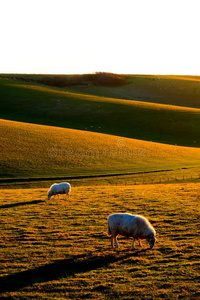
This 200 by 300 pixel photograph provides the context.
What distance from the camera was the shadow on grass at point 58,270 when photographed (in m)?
11.6

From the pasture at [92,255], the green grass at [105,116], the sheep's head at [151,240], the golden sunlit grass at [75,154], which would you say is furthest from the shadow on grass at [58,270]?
the green grass at [105,116]

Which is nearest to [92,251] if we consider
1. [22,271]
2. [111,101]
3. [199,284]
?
[22,271]

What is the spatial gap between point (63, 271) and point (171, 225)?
773 centimetres

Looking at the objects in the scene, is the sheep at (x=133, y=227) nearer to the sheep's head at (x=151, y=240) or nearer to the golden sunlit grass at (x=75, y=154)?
the sheep's head at (x=151, y=240)

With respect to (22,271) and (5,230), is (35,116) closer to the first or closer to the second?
(5,230)

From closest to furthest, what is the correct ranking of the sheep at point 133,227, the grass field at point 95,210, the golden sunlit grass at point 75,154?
the grass field at point 95,210 → the sheep at point 133,227 → the golden sunlit grass at point 75,154

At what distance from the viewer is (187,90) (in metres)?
146

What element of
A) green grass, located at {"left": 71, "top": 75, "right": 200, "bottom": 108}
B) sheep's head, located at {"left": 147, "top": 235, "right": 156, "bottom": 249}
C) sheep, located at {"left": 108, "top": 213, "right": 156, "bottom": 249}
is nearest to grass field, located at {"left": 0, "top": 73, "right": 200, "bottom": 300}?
sheep's head, located at {"left": 147, "top": 235, "right": 156, "bottom": 249}

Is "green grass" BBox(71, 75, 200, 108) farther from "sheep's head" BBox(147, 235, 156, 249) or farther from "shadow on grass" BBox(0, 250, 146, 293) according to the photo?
"shadow on grass" BBox(0, 250, 146, 293)

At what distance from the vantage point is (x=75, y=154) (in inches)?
2019

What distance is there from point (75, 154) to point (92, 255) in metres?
37.6

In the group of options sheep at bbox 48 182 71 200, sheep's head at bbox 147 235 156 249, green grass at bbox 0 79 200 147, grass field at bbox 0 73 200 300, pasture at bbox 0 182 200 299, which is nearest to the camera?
pasture at bbox 0 182 200 299

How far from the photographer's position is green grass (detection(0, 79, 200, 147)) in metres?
77.6

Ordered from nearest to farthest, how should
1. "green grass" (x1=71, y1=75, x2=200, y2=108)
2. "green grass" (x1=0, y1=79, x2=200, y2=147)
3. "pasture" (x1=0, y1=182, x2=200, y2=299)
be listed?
"pasture" (x1=0, y1=182, x2=200, y2=299) → "green grass" (x1=0, y1=79, x2=200, y2=147) → "green grass" (x1=71, y1=75, x2=200, y2=108)
